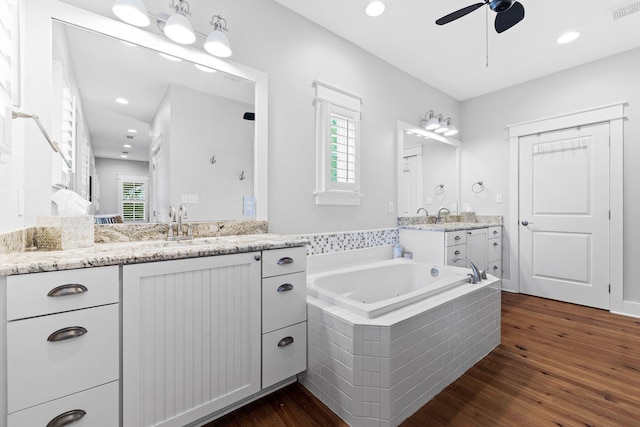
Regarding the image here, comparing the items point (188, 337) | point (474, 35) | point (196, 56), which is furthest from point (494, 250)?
point (196, 56)

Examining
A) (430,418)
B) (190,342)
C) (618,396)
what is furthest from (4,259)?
(618,396)

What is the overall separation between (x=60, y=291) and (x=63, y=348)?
200 mm

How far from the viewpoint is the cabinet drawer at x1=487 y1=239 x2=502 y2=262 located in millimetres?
3445

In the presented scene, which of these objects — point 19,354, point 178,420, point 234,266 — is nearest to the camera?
point 19,354

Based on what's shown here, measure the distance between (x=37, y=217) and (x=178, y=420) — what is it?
1.16m

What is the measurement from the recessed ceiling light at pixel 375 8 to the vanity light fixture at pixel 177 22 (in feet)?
3.68

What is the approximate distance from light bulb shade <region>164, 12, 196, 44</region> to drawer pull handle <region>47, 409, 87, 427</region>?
1795mm

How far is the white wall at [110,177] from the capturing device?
61.9 inches

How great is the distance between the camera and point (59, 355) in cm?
95

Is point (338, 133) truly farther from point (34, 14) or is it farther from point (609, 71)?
point (609, 71)

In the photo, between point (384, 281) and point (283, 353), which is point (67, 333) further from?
point (384, 281)

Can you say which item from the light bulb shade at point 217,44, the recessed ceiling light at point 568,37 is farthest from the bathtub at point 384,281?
the recessed ceiling light at point 568,37

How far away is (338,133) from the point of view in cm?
250

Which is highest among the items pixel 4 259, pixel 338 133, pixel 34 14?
pixel 34 14
